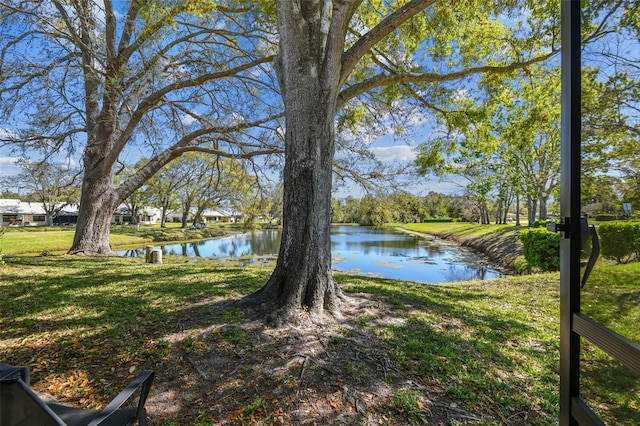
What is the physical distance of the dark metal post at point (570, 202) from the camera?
52.4 inches

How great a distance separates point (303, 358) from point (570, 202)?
214 cm

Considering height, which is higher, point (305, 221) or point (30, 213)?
point (30, 213)

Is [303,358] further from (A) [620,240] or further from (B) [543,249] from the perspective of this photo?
(B) [543,249]

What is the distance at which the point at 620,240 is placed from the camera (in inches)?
48.6

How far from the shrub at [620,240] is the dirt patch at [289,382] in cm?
141

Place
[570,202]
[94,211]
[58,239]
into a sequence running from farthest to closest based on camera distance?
[58,239] < [94,211] < [570,202]

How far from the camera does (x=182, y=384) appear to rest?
7.06 feet

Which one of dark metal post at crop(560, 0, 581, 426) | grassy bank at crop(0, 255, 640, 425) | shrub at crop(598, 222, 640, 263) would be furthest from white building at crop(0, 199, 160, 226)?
shrub at crop(598, 222, 640, 263)

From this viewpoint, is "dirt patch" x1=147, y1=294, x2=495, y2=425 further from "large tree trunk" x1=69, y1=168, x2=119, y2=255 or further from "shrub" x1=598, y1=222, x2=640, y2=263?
"large tree trunk" x1=69, y1=168, x2=119, y2=255

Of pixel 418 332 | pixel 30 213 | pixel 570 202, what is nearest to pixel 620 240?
pixel 570 202

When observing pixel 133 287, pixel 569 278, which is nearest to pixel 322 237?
pixel 569 278

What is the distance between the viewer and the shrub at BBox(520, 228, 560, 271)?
8.12m

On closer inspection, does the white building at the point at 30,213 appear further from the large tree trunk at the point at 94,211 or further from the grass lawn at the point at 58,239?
the large tree trunk at the point at 94,211

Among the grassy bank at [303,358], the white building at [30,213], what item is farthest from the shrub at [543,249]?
the white building at [30,213]
